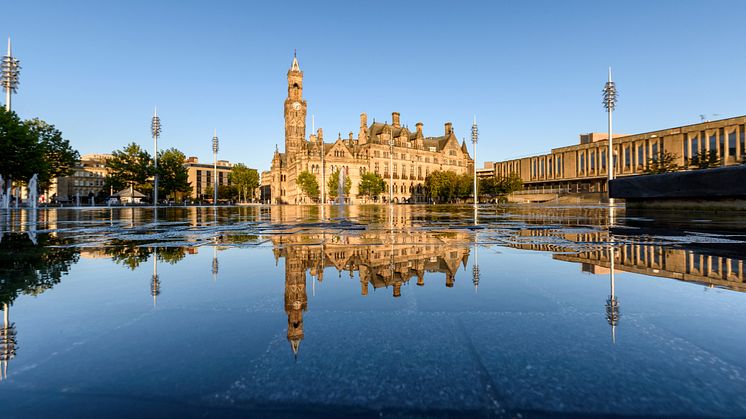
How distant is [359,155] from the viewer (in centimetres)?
9300

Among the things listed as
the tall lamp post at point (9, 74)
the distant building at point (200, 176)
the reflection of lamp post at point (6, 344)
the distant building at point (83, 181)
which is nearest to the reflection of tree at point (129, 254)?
the reflection of lamp post at point (6, 344)

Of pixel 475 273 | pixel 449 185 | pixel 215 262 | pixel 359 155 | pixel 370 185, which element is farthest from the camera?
pixel 359 155

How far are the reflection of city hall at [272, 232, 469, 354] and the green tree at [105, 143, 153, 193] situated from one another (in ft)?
206

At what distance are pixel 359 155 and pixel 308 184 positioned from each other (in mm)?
19234

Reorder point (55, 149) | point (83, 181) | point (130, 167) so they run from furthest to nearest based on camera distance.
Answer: point (83, 181) < point (130, 167) < point (55, 149)

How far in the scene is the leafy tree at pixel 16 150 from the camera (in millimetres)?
31516

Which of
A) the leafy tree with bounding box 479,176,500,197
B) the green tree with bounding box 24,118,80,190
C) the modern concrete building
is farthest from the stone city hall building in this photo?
the green tree with bounding box 24,118,80,190

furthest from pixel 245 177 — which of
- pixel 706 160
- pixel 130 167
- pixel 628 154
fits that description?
pixel 706 160

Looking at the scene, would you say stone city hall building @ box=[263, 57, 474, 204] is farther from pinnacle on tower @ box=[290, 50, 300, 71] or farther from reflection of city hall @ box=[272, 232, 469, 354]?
reflection of city hall @ box=[272, 232, 469, 354]

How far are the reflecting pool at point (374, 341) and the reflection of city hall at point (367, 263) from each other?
0.12 feet

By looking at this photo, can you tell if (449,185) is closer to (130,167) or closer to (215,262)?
(130,167)

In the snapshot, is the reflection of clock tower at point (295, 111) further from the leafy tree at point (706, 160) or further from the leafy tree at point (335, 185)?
the leafy tree at point (706, 160)

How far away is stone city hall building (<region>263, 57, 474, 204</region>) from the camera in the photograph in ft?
288

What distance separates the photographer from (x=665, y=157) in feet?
201
